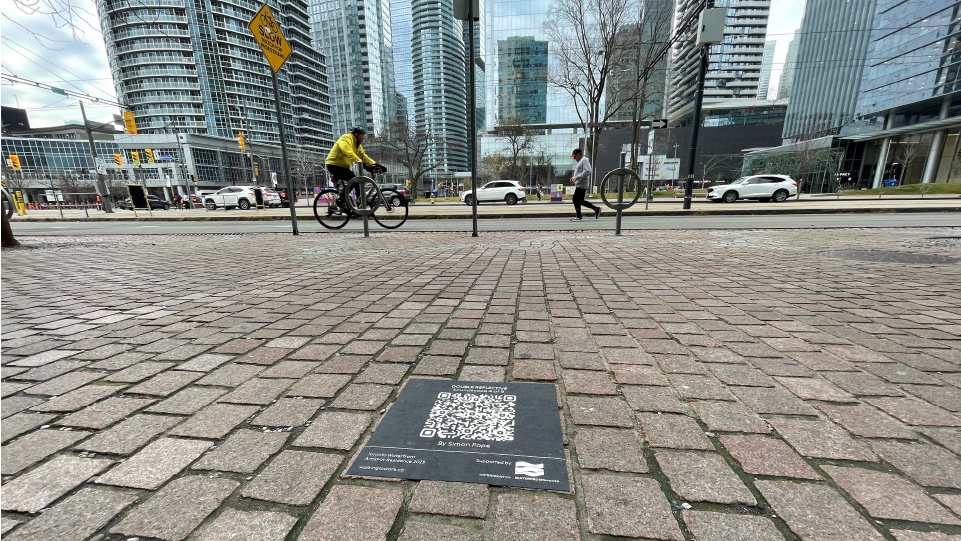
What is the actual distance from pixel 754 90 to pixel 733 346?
12011 centimetres

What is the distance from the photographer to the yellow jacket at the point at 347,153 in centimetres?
697

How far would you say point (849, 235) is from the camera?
7.27 metres

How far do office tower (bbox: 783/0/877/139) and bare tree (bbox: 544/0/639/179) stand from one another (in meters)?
46.8

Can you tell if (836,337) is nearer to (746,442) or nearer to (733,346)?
(733,346)

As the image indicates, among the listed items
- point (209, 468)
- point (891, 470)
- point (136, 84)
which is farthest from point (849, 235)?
point (136, 84)

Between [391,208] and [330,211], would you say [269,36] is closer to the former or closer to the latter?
[330,211]

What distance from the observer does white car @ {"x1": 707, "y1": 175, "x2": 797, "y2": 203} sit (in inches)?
883

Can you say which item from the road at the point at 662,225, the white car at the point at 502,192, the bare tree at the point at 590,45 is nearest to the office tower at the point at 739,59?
the bare tree at the point at 590,45

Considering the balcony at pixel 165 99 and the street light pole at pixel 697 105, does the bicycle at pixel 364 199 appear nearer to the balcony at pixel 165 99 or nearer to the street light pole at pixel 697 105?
the street light pole at pixel 697 105

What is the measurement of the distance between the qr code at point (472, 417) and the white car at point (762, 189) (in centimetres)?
2753

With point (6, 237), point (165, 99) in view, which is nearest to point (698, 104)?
point (6, 237)

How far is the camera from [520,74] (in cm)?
6588

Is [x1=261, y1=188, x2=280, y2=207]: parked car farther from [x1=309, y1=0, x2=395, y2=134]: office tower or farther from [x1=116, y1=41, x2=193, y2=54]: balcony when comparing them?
[x1=309, y1=0, x2=395, y2=134]: office tower

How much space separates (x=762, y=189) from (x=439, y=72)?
72617 mm
